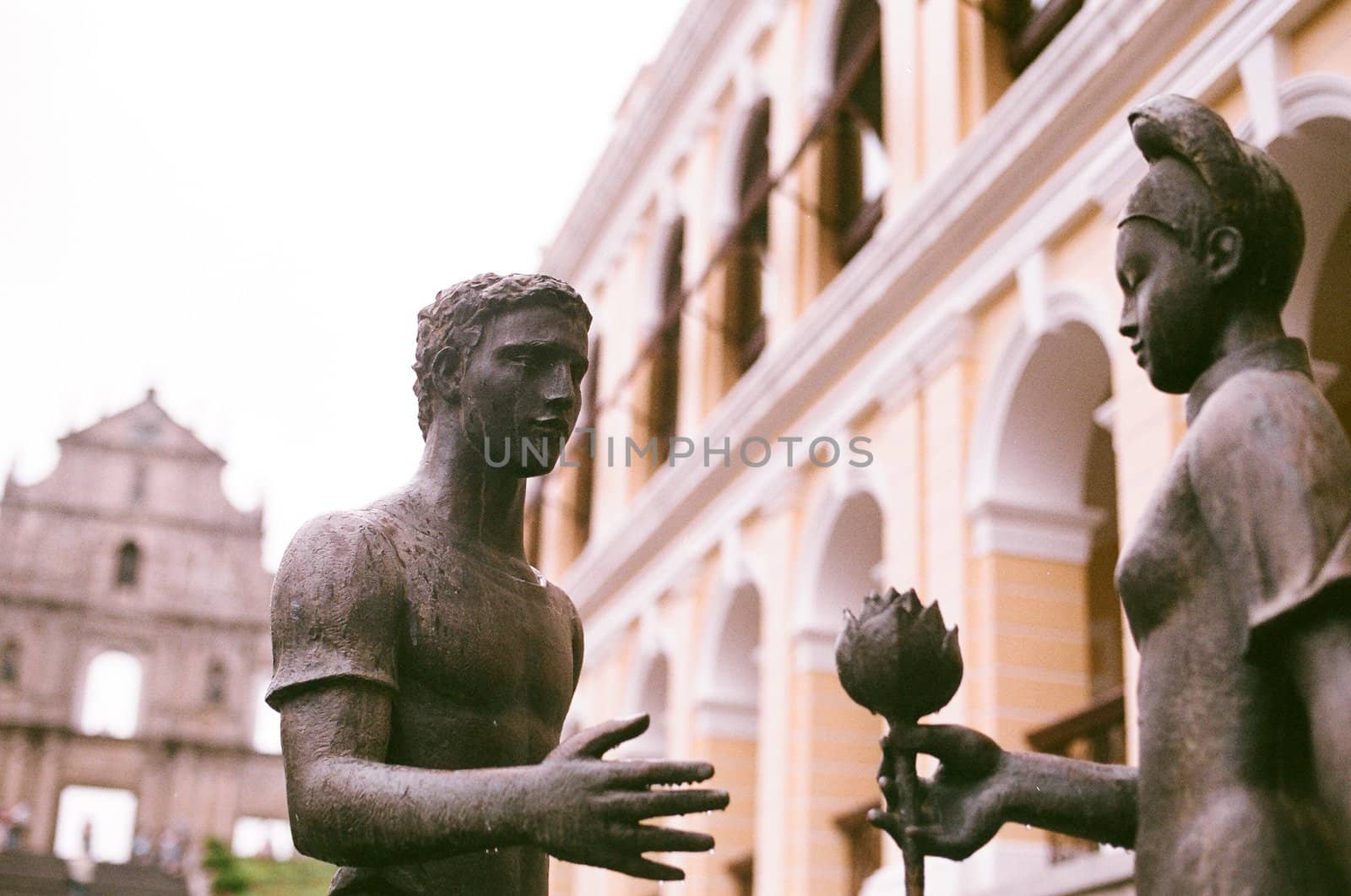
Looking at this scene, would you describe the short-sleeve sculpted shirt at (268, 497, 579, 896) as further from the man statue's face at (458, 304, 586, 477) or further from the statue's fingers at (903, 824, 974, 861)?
the statue's fingers at (903, 824, 974, 861)

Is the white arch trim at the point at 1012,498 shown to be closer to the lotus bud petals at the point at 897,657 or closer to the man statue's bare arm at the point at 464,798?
the lotus bud petals at the point at 897,657

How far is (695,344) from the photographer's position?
18297 millimetres

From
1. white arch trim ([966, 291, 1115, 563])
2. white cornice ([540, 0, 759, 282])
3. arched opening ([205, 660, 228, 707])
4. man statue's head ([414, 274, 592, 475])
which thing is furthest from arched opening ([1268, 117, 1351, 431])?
arched opening ([205, 660, 228, 707])

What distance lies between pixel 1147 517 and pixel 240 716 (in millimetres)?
50592

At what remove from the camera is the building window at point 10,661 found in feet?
160

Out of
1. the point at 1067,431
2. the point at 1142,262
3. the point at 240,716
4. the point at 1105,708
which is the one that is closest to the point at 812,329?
the point at 1067,431

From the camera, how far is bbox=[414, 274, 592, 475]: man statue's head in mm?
2625

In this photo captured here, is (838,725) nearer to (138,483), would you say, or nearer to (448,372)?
(448,372)

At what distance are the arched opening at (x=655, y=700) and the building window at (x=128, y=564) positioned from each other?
3637cm

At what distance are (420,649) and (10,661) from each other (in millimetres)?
50573

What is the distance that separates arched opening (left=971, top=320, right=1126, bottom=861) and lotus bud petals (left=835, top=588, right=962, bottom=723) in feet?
28.6

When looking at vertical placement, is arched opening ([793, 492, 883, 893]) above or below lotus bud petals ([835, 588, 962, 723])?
above

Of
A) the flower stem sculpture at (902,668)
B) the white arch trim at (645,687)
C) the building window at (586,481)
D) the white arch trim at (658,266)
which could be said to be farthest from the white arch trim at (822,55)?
the flower stem sculpture at (902,668)

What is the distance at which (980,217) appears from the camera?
11914 millimetres
